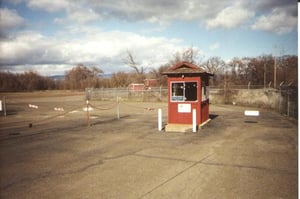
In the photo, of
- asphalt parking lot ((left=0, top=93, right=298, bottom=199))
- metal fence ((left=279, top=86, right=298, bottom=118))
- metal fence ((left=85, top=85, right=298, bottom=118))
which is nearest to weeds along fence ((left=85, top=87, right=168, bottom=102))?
metal fence ((left=85, top=85, right=298, bottom=118))

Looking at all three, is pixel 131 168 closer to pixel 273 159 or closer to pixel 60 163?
pixel 60 163

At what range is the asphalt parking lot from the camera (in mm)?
6082

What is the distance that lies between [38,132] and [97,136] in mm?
3206

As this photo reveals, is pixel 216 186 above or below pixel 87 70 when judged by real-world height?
below

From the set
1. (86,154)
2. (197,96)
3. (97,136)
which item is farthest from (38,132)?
(197,96)

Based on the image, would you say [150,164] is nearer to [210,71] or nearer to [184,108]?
[184,108]

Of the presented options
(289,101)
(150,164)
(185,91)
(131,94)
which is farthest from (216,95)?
(150,164)

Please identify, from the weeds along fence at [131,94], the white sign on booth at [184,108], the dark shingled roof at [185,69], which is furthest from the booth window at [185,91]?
the weeds along fence at [131,94]

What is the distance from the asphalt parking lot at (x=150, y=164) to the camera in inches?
239

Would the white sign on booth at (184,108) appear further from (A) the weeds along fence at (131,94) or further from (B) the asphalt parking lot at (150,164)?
(A) the weeds along fence at (131,94)

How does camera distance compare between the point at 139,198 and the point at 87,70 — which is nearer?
the point at 139,198

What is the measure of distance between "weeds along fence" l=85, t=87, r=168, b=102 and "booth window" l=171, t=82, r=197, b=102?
69.3 ft

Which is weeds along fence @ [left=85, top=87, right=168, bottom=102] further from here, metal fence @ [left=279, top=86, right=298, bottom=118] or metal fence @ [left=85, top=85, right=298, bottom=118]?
metal fence @ [left=279, top=86, right=298, bottom=118]

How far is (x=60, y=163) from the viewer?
8305 millimetres
